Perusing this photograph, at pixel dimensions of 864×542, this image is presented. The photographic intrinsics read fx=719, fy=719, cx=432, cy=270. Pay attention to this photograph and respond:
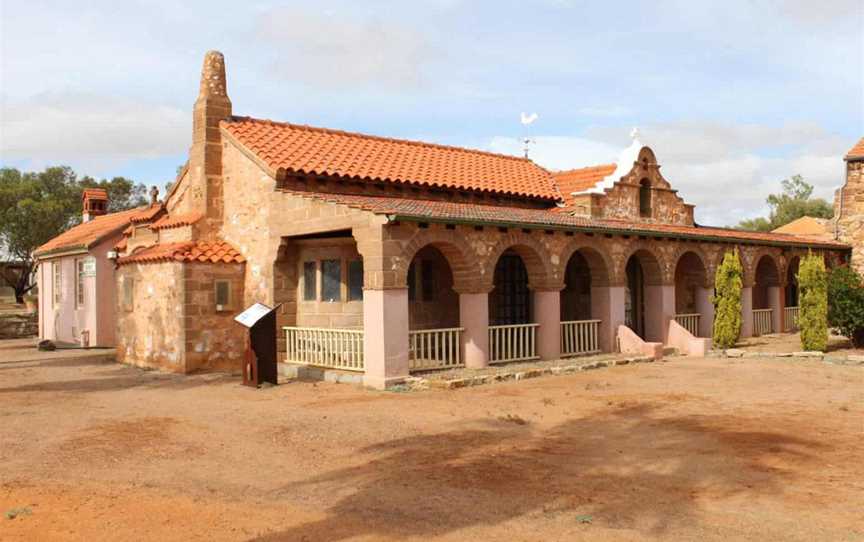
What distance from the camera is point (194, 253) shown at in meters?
15.4

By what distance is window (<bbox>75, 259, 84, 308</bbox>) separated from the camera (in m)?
23.2

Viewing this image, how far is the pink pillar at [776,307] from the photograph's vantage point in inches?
875

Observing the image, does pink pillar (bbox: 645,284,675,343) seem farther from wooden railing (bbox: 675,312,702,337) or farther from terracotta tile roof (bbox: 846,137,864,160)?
terracotta tile roof (bbox: 846,137,864,160)

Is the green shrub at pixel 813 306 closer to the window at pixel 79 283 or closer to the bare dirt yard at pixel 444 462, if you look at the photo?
the bare dirt yard at pixel 444 462

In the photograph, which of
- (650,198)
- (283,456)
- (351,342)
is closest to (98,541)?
(283,456)

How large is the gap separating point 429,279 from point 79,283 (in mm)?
13444

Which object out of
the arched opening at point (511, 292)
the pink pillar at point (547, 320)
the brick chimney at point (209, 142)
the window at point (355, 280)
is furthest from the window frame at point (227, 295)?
the pink pillar at point (547, 320)

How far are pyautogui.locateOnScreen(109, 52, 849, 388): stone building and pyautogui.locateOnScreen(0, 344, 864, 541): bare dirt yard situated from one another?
2201 millimetres

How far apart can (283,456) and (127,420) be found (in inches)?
138

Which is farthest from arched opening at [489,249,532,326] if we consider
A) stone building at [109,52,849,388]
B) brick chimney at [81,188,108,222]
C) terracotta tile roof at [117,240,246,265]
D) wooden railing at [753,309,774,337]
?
brick chimney at [81,188,108,222]

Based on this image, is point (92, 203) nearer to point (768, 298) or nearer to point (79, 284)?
point (79, 284)

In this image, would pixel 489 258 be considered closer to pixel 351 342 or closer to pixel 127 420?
pixel 351 342

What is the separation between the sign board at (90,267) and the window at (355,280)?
36.5 ft

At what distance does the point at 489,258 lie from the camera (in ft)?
46.4
